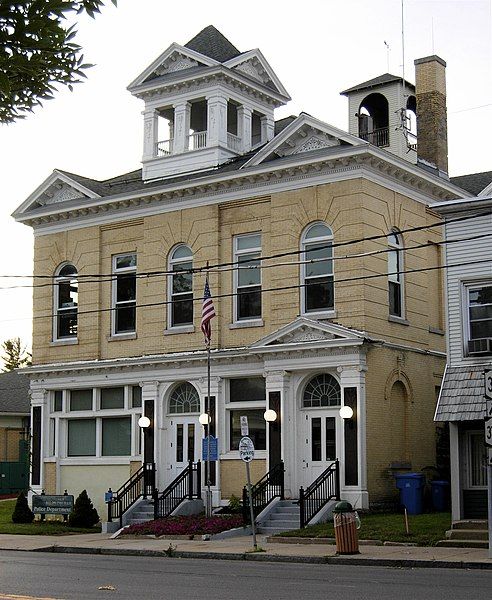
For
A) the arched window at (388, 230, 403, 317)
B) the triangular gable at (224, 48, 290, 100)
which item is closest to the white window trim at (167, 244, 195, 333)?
the triangular gable at (224, 48, 290, 100)

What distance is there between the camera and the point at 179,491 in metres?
33.3

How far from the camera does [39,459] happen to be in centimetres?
3772

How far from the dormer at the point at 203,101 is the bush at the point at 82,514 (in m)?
11.1

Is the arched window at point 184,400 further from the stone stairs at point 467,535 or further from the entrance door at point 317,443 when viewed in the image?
the stone stairs at point 467,535

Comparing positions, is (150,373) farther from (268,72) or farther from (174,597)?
(174,597)

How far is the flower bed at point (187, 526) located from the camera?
1147 inches

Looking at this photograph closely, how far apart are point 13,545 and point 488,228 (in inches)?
584

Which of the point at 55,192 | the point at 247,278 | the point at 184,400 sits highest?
the point at 55,192

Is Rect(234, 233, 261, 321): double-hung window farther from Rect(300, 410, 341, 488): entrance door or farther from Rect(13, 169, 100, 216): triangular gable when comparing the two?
Rect(13, 169, 100, 216): triangular gable

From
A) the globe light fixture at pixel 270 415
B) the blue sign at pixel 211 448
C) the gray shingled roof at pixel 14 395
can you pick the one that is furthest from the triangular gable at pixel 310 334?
the gray shingled roof at pixel 14 395

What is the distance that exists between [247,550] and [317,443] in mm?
7181

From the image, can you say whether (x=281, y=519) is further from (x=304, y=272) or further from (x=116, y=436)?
(x=116, y=436)

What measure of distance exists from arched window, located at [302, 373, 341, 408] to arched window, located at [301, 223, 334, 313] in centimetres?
207

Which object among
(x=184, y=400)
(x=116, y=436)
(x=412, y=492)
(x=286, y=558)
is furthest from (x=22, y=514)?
(x=286, y=558)
